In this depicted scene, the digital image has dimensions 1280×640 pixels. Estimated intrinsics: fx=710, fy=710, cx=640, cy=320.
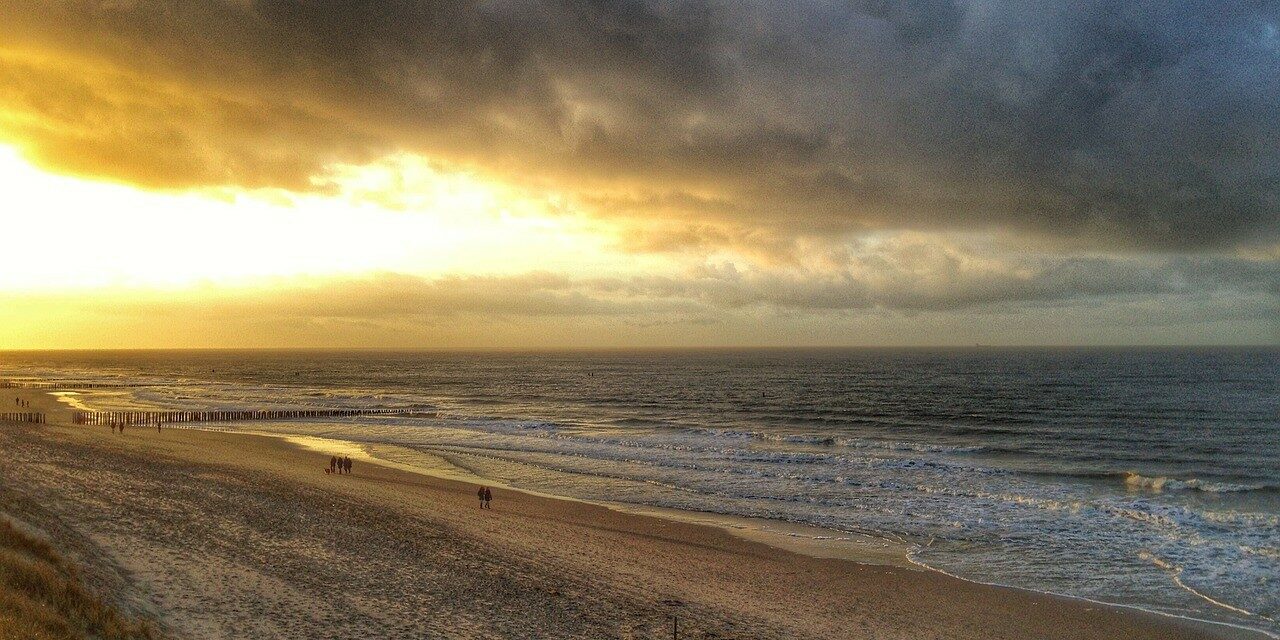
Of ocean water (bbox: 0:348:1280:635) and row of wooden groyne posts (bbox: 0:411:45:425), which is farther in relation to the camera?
row of wooden groyne posts (bbox: 0:411:45:425)

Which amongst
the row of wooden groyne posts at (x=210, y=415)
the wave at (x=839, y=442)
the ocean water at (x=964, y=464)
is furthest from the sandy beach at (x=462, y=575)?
the row of wooden groyne posts at (x=210, y=415)

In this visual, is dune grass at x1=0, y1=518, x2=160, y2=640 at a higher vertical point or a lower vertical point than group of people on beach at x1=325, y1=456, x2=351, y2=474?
higher

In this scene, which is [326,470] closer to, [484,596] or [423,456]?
[423,456]

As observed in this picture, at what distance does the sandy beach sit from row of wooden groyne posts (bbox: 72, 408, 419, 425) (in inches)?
1574

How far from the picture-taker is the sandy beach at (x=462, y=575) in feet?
51.4

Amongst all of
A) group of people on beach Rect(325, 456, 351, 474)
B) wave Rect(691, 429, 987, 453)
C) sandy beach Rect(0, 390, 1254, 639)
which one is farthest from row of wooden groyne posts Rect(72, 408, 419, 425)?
sandy beach Rect(0, 390, 1254, 639)

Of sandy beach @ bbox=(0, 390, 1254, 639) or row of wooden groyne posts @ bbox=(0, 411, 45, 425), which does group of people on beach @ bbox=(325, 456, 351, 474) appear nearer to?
sandy beach @ bbox=(0, 390, 1254, 639)

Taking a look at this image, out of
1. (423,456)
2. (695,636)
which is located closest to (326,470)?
(423,456)

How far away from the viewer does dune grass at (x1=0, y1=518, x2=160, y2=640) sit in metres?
11.1

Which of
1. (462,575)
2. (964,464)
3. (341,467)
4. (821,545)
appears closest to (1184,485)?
(964,464)

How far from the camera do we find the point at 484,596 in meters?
17.7

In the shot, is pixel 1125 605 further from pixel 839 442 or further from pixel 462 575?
pixel 839 442

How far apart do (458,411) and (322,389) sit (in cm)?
4870

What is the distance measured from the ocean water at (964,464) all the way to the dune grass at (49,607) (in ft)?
68.3
